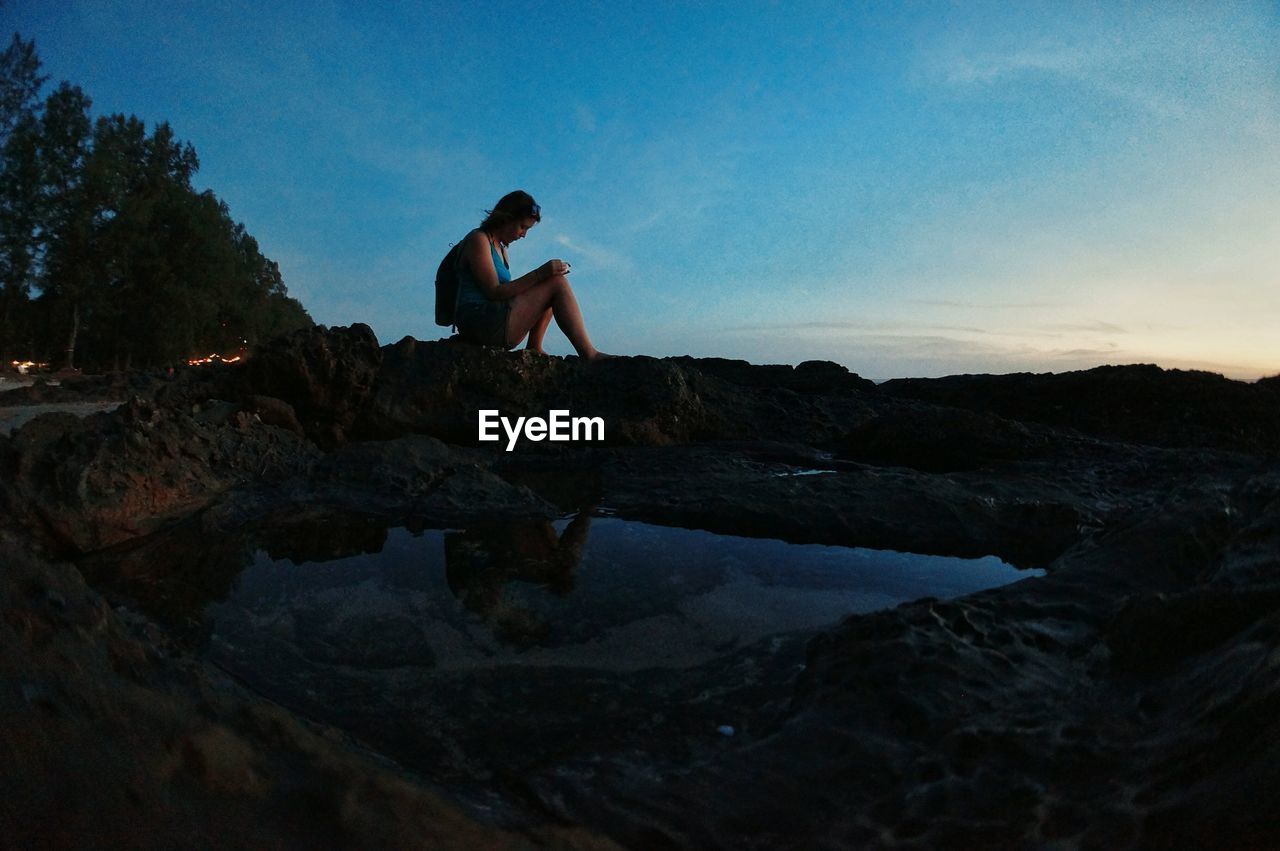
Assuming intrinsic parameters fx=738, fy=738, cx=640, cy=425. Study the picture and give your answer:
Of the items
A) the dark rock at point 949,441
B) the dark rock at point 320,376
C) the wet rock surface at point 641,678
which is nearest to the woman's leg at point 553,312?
the dark rock at point 320,376

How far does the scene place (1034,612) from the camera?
1513 millimetres

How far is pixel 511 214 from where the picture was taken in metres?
4.92

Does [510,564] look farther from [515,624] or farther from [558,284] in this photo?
[558,284]

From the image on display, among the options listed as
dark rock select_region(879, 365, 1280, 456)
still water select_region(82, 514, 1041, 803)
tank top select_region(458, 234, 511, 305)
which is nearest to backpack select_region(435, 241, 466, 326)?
tank top select_region(458, 234, 511, 305)

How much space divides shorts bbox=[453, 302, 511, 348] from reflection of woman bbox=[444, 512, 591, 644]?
2.39 m

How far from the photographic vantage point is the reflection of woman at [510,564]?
1750 mm

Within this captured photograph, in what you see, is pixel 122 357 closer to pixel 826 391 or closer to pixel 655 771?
pixel 826 391

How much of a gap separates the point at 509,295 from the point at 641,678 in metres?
3.59

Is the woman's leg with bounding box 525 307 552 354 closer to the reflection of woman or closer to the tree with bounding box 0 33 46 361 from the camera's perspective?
the reflection of woman

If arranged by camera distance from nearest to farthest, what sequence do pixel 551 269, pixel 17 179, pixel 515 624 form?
pixel 515 624 → pixel 551 269 → pixel 17 179

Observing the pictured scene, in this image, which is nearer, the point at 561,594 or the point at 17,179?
the point at 561,594

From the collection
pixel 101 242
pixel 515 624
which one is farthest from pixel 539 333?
pixel 101 242

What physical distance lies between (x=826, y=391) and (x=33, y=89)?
1033 inches

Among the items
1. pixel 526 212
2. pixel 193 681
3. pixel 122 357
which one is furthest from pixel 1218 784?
pixel 122 357
